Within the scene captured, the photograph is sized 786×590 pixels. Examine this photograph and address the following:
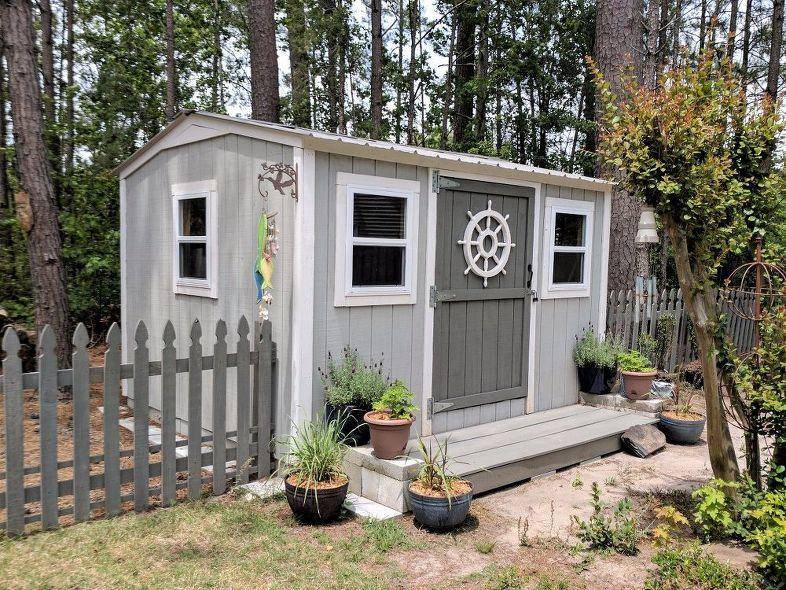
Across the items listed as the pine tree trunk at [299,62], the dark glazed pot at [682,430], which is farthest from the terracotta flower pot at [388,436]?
the pine tree trunk at [299,62]

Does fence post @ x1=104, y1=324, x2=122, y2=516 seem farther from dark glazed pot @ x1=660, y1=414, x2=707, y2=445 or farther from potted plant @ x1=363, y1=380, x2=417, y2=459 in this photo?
dark glazed pot @ x1=660, y1=414, x2=707, y2=445

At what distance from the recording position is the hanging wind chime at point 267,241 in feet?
14.0

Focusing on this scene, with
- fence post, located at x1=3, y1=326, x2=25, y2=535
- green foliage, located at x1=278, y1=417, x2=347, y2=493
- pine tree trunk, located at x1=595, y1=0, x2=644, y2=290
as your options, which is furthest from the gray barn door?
pine tree trunk, located at x1=595, y1=0, x2=644, y2=290

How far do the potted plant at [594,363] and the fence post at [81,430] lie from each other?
15.5 ft

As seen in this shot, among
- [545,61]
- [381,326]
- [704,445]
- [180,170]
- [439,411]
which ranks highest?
[545,61]

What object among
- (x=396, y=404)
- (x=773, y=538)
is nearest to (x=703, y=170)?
(x=773, y=538)

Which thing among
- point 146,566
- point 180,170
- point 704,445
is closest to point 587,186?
point 704,445

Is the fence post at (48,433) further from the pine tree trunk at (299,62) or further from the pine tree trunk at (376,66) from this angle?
the pine tree trunk at (299,62)

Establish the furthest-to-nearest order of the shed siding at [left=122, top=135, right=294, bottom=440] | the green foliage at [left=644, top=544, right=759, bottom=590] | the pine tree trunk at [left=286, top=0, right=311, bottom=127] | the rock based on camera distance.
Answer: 1. the pine tree trunk at [left=286, top=0, right=311, bottom=127]
2. the rock
3. the shed siding at [left=122, top=135, right=294, bottom=440]
4. the green foliage at [left=644, top=544, right=759, bottom=590]

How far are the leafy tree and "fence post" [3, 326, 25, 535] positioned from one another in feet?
12.3

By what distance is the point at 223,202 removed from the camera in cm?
489

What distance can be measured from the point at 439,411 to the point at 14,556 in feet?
10.2

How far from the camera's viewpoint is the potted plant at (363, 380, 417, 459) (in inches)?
157

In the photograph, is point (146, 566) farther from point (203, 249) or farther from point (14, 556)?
point (203, 249)
